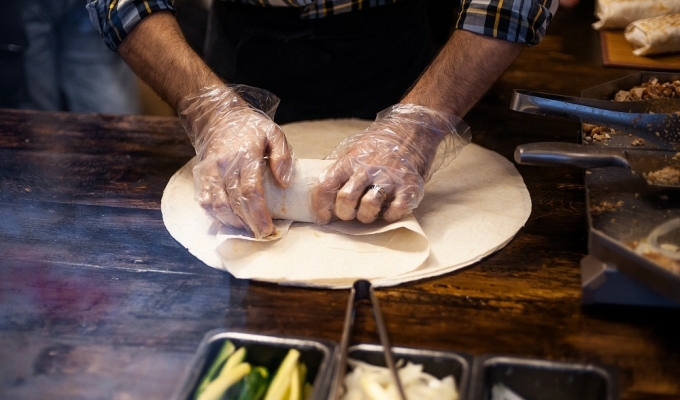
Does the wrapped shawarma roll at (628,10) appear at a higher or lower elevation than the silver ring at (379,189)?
lower

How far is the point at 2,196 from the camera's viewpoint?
1809 mm

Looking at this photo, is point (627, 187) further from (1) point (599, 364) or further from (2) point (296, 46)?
(2) point (296, 46)

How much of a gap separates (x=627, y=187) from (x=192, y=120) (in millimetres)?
1080

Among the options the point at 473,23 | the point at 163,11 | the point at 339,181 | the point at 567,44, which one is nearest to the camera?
the point at 339,181

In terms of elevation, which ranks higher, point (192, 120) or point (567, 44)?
point (192, 120)

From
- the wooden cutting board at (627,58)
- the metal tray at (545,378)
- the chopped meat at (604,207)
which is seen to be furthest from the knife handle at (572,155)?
the wooden cutting board at (627,58)

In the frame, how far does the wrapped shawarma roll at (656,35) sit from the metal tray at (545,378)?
5.55 feet

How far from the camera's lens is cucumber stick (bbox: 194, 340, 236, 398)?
110cm

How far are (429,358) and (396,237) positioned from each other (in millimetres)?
459

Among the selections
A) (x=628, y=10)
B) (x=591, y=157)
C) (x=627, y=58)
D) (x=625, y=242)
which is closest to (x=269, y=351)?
(x=625, y=242)

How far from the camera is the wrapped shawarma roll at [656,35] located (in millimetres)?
2402

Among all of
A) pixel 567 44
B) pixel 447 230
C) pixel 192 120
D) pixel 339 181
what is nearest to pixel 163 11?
pixel 192 120

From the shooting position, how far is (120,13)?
190 cm

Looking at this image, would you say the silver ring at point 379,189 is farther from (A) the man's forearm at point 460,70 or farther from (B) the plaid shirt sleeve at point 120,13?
(B) the plaid shirt sleeve at point 120,13
